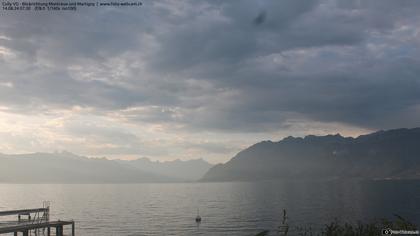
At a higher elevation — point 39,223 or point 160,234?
point 39,223

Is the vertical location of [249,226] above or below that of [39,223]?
below

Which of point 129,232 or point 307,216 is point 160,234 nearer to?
point 129,232

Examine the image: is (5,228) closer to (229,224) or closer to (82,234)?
(82,234)

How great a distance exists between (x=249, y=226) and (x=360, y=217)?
37602 millimetres

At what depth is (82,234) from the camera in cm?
Answer: 10262

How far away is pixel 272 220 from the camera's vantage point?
12231 cm

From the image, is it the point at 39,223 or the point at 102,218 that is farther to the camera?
the point at 102,218

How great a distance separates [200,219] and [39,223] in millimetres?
65724

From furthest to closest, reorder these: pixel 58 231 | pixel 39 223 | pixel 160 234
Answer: pixel 160 234
pixel 58 231
pixel 39 223

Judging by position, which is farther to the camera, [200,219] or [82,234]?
[200,219]

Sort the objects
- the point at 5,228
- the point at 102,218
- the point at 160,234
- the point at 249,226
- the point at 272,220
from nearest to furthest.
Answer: the point at 5,228 → the point at 160,234 → the point at 249,226 → the point at 272,220 → the point at 102,218

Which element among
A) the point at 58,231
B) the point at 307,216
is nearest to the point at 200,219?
the point at 307,216

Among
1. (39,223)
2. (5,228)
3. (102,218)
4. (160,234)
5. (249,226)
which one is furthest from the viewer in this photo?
(102,218)

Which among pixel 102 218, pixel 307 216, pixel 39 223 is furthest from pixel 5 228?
pixel 307 216
